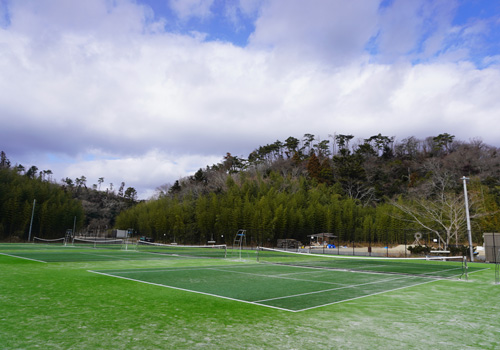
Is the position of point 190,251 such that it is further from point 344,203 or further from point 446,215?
point 344,203

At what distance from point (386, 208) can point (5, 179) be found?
48781mm

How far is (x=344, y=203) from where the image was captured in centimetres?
4891

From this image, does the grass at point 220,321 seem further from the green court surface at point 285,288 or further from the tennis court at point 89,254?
the tennis court at point 89,254

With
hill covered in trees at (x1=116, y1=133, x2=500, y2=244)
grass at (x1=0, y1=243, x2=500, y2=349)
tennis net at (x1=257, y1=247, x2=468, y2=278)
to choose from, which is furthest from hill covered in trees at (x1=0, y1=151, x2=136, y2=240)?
grass at (x1=0, y1=243, x2=500, y2=349)

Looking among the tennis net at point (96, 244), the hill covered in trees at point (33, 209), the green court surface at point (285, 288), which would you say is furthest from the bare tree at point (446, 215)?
the hill covered in trees at point (33, 209)

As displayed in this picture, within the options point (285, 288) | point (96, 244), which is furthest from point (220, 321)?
point (96, 244)

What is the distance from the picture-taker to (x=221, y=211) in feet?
147

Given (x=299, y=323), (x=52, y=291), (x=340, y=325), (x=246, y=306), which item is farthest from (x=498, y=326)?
(x=52, y=291)

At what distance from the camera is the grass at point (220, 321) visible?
4.04 meters

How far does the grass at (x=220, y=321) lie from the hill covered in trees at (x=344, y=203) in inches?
1062

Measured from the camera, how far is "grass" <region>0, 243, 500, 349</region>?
4035 mm

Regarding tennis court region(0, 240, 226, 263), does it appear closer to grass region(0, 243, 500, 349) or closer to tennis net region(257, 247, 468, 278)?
tennis net region(257, 247, 468, 278)

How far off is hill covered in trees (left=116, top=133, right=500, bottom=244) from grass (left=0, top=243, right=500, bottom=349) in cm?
2697

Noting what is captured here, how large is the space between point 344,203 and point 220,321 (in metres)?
46.0
